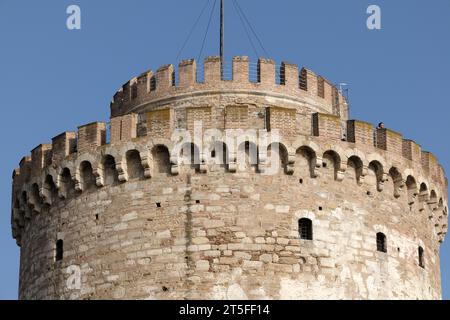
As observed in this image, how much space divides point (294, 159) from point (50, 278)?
5916 millimetres

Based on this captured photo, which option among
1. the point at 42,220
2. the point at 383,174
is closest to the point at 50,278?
the point at 42,220

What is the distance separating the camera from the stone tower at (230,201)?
38.8 m

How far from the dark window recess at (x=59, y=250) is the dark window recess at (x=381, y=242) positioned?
22.4ft

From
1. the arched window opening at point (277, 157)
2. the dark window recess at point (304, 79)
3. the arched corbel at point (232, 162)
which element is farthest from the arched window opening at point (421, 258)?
the arched corbel at point (232, 162)

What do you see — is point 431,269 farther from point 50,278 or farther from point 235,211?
point 50,278

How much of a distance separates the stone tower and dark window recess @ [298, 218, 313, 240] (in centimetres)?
3

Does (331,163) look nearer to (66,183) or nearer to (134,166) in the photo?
(134,166)

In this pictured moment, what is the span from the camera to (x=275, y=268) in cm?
3862

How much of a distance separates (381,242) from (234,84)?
15.5 feet

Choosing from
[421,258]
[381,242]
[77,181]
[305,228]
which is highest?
[77,181]

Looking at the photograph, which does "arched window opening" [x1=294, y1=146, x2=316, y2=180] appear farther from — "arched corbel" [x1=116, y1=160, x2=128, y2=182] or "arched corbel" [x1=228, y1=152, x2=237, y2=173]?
"arched corbel" [x1=116, y1=160, x2=128, y2=182]

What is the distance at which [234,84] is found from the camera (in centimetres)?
4100

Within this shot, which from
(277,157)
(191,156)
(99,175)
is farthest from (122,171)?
(277,157)

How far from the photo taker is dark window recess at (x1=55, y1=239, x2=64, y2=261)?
40375 millimetres
